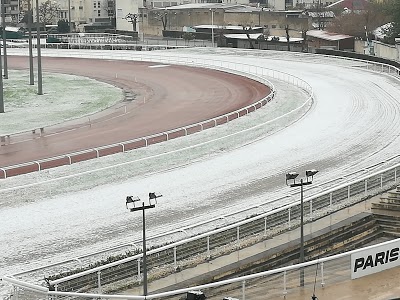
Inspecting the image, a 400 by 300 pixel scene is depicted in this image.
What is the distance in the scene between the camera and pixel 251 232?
775 inches

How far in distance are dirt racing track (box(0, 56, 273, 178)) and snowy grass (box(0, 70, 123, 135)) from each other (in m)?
1.02

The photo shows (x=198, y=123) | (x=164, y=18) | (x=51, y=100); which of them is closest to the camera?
(x=198, y=123)

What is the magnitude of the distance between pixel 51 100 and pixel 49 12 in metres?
68.2

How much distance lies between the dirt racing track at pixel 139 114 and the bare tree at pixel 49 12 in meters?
48.2

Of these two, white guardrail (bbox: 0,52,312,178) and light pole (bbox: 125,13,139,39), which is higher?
light pole (bbox: 125,13,139,39)

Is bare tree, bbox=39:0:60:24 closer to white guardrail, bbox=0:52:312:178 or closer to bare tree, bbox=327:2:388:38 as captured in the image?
white guardrail, bbox=0:52:312:178

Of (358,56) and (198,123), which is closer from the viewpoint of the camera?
(198,123)

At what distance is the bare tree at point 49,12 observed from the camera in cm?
10938

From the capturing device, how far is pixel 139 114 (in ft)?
131

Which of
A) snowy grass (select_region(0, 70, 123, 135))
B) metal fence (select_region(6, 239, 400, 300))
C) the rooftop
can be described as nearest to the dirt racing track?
snowy grass (select_region(0, 70, 123, 135))

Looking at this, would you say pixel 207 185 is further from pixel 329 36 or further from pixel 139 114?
pixel 329 36

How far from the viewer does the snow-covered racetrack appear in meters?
20.3

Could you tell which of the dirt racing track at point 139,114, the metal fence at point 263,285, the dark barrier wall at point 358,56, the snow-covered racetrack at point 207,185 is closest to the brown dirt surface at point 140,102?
the dirt racing track at point 139,114

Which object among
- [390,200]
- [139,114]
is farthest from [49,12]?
[390,200]
